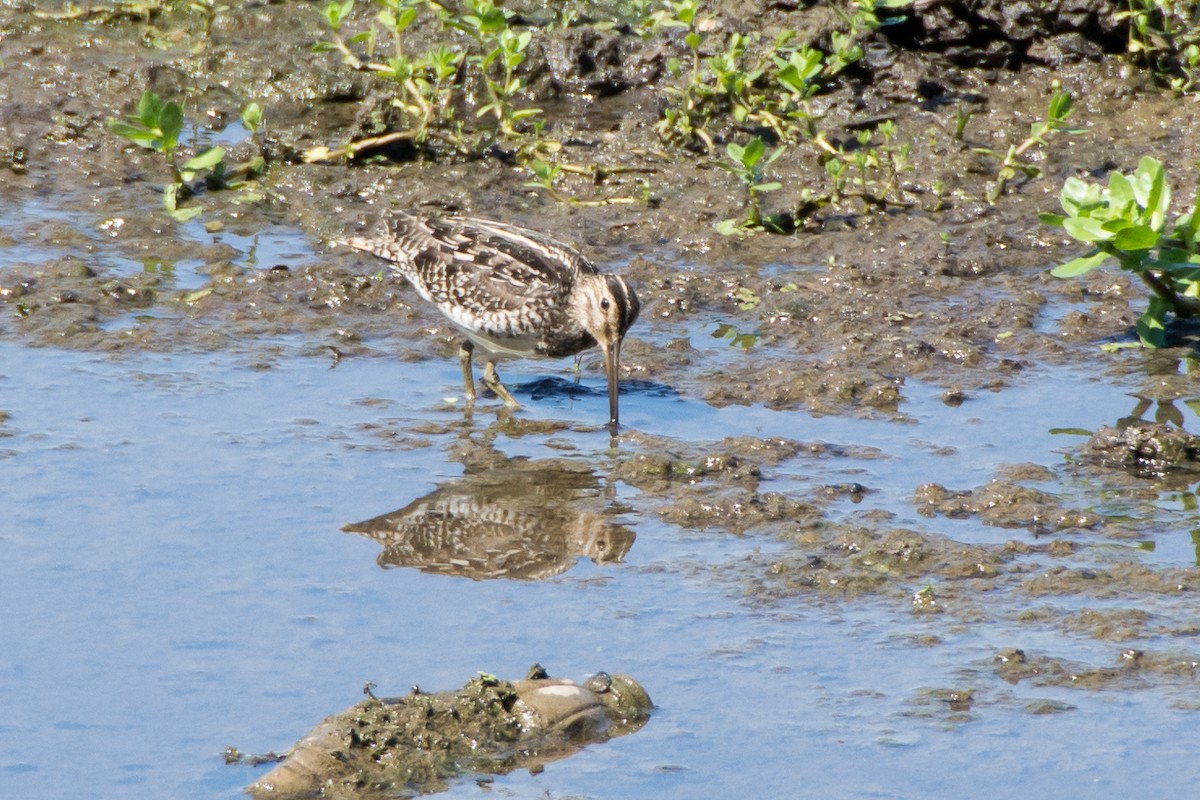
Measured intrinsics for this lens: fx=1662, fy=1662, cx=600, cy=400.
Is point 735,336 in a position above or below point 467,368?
above

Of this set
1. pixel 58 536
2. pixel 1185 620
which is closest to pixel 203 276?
pixel 58 536

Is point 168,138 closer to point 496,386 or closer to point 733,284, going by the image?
point 496,386

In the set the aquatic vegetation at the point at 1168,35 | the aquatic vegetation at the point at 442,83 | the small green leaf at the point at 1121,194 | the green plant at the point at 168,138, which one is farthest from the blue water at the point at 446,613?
the aquatic vegetation at the point at 1168,35

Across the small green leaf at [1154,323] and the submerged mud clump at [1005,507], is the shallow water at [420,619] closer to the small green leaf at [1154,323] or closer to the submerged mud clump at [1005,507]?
the submerged mud clump at [1005,507]

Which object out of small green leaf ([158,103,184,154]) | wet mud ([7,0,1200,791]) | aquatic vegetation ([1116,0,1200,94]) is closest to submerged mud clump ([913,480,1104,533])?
wet mud ([7,0,1200,791])

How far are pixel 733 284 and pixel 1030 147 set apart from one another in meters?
2.39

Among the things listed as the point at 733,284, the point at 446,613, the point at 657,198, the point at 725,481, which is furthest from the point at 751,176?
the point at 446,613

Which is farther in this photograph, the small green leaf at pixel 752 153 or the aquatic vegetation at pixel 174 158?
the aquatic vegetation at pixel 174 158

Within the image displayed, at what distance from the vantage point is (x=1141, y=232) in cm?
750

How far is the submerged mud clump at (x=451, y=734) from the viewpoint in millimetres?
4777

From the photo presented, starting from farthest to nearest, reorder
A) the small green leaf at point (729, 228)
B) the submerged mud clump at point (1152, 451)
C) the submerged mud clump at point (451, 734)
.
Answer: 1. the small green leaf at point (729, 228)
2. the submerged mud clump at point (1152, 451)
3. the submerged mud clump at point (451, 734)

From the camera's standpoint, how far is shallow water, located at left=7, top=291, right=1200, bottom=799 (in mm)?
4887

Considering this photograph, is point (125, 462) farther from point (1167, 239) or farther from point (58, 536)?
point (1167, 239)

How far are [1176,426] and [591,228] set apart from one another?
3744 millimetres
